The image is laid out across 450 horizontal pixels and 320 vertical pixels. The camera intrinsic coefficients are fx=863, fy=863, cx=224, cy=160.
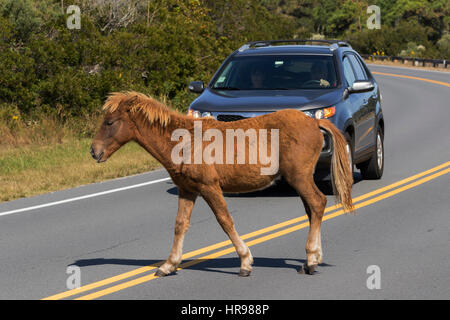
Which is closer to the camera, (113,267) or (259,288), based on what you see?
(259,288)

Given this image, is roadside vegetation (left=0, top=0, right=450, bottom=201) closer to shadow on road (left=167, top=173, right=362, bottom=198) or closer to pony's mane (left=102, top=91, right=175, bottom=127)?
shadow on road (left=167, top=173, right=362, bottom=198)

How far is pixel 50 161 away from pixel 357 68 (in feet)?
19.8

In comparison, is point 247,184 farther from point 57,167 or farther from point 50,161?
point 50,161

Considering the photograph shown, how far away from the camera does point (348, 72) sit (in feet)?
45.2

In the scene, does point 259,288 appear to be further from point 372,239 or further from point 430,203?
point 430,203

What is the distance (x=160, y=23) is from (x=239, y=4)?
11.0m

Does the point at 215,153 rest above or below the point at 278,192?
above

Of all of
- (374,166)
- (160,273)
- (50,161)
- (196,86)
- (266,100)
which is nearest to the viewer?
(160,273)

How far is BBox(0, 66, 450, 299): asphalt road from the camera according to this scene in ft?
25.4

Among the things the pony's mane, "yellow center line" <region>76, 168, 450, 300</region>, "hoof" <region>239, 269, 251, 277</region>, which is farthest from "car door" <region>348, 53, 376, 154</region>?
the pony's mane

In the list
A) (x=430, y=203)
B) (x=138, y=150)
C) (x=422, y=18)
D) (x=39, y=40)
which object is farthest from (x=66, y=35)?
(x=422, y=18)

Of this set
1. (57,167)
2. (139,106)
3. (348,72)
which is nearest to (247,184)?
(139,106)

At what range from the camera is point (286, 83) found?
1328 centimetres

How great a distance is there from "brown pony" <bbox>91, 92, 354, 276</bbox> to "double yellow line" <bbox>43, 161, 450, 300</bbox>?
0.38 m
